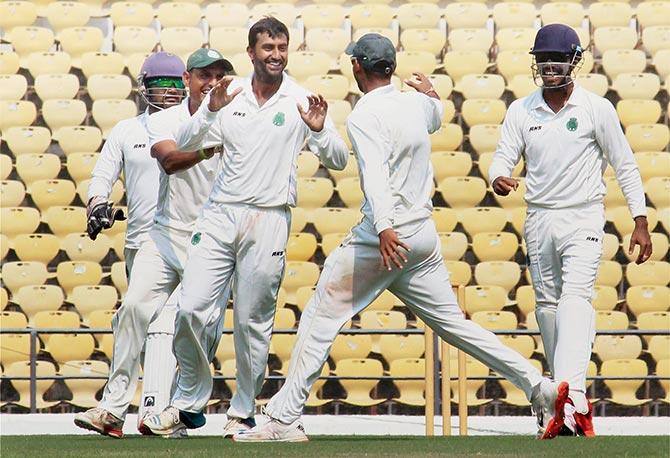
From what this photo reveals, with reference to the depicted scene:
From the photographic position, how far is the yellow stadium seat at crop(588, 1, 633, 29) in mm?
15273

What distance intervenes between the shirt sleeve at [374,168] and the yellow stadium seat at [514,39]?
8959 millimetres

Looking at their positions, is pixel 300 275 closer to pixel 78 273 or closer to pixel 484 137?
pixel 78 273

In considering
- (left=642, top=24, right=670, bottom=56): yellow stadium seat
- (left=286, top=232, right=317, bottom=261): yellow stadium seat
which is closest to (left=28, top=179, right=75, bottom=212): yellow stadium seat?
(left=286, top=232, right=317, bottom=261): yellow stadium seat

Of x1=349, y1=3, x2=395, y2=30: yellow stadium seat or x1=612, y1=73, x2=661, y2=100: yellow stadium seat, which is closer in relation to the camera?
x1=612, y1=73, x2=661, y2=100: yellow stadium seat

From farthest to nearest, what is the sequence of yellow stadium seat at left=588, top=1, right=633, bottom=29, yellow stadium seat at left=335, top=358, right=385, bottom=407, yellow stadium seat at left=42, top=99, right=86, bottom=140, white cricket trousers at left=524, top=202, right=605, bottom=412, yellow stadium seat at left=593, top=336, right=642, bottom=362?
yellow stadium seat at left=588, top=1, right=633, bottom=29, yellow stadium seat at left=42, top=99, right=86, bottom=140, yellow stadium seat at left=593, top=336, right=642, bottom=362, yellow stadium seat at left=335, top=358, right=385, bottom=407, white cricket trousers at left=524, top=202, right=605, bottom=412

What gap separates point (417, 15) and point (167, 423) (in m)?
9.15

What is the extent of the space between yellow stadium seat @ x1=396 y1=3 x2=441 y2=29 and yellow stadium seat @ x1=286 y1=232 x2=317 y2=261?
3.42 metres

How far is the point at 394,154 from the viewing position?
6.36 meters

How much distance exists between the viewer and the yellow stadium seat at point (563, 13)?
49.6ft

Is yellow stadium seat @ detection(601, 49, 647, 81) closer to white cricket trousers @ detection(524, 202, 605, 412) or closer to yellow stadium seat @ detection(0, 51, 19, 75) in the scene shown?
yellow stadium seat @ detection(0, 51, 19, 75)

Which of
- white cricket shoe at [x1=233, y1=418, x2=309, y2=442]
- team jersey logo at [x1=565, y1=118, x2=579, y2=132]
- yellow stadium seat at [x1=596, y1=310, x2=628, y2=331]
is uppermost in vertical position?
team jersey logo at [x1=565, y1=118, x2=579, y2=132]

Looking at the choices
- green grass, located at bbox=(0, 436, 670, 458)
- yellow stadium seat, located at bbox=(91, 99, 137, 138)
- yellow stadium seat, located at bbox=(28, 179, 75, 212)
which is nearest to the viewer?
green grass, located at bbox=(0, 436, 670, 458)

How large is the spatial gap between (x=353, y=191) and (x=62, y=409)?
3354mm

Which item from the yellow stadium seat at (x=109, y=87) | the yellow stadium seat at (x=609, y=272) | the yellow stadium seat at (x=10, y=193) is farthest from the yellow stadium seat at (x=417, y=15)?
the yellow stadium seat at (x=10, y=193)
